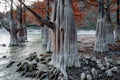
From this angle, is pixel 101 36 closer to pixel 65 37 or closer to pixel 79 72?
pixel 65 37

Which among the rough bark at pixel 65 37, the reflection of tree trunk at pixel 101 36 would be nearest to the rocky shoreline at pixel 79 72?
the rough bark at pixel 65 37

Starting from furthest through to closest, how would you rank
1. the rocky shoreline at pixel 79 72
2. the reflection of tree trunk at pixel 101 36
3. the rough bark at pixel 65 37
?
1. the reflection of tree trunk at pixel 101 36
2. the rough bark at pixel 65 37
3. the rocky shoreline at pixel 79 72

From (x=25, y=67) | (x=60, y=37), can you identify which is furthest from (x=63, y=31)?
(x=25, y=67)

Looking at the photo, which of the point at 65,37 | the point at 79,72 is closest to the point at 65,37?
the point at 65,37

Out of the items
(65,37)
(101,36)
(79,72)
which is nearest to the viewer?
(79,72)

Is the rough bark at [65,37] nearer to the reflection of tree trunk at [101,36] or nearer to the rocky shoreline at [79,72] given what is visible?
the rocky shoreline at [79,72]

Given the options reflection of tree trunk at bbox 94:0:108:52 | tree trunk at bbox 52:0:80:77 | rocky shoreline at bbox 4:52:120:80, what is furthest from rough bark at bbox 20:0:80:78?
reflection of tree trunk at bbox 94:0:108:52

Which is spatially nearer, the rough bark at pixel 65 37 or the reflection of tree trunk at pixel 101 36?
the rough bark at pixel 65 37

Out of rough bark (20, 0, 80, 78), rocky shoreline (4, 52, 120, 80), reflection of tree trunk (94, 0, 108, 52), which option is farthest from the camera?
reflection of tree trunk (94, 0, 108, 52)

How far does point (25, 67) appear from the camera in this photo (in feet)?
38.5

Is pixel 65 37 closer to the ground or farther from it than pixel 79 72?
farther from it

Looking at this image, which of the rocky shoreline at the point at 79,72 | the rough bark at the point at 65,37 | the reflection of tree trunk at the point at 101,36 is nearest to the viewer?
the rocky shoreline at the point at 79,72

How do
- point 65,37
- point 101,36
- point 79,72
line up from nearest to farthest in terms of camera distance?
point 79,72
point 65,37
point 101,36

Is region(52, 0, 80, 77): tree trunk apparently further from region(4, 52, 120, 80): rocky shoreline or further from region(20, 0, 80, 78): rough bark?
region(4, 52, 120, 80): rocky shoreline
